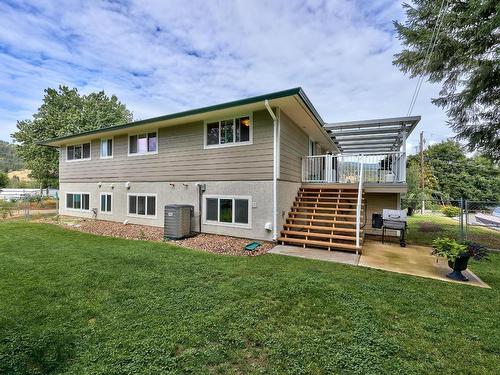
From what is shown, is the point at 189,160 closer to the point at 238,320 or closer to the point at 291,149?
the point at 291,149

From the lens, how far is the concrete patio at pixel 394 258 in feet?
16.5

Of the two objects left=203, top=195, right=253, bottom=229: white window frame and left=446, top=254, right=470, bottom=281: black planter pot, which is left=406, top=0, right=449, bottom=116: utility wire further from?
left=203, top=195, right=253, bottom=229: white window frame

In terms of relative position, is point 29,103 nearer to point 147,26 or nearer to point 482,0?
point 147,26

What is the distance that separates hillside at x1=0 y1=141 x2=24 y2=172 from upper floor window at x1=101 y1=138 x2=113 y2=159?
71.9m

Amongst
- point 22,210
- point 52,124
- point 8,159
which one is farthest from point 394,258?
point 8,159

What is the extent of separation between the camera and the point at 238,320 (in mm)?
3074

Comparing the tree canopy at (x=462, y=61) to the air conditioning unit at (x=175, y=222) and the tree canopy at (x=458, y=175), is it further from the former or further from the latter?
the tree canopy at (x=458, y=175)

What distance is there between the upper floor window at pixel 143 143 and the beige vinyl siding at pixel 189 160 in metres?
0.22

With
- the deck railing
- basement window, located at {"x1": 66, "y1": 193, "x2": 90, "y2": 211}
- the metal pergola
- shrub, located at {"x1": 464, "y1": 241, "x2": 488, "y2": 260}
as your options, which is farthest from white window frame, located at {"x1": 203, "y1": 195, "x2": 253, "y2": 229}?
basement window, located at {"x1": 66, "y1": 193, "x2": 90, "y2": 211}

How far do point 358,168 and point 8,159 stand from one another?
10190 centimetres

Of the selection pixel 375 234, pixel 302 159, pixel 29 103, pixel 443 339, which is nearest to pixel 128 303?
pixel 443 339

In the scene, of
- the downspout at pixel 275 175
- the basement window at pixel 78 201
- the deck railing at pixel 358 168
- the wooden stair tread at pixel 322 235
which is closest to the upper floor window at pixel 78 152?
the basement window at pixel 78 201

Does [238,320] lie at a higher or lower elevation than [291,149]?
lower

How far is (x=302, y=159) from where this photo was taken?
996cm
